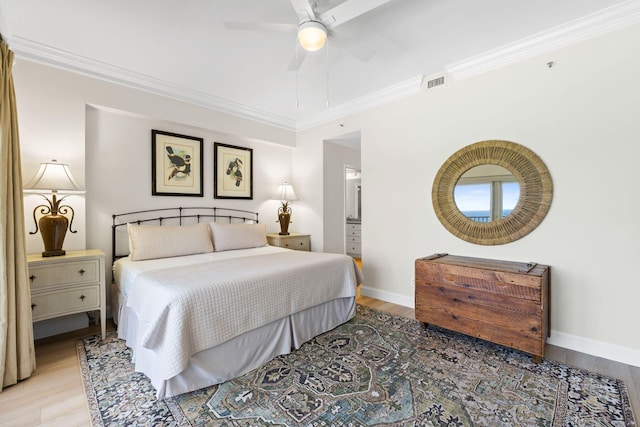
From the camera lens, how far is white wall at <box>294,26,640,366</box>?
7.34ft

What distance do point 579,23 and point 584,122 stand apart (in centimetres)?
80

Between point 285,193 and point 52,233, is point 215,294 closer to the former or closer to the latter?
point 52,233

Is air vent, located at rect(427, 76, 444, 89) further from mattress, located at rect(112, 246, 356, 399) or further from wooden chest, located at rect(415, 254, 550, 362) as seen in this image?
mattress, located at rect(112, 246, 356, 399)

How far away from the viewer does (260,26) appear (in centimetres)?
194

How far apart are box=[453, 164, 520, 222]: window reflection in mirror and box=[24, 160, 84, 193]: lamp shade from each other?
3.75m

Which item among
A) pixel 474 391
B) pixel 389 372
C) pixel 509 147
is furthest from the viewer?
pixel 509 147

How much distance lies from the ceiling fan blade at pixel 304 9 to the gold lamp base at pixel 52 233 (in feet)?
8.78

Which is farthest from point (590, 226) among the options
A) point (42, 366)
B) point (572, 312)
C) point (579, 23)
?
point (42, 366)

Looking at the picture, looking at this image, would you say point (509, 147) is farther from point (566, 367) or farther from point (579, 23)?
point (566, 367)

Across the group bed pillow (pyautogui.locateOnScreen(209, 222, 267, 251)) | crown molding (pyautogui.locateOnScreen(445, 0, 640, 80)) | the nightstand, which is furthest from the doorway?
the nightstand

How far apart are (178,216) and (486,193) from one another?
3655mm

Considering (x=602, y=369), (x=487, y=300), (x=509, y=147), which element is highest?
(x=509, y=147)

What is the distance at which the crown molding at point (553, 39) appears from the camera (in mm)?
2196

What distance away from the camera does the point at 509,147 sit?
273 centimetres
